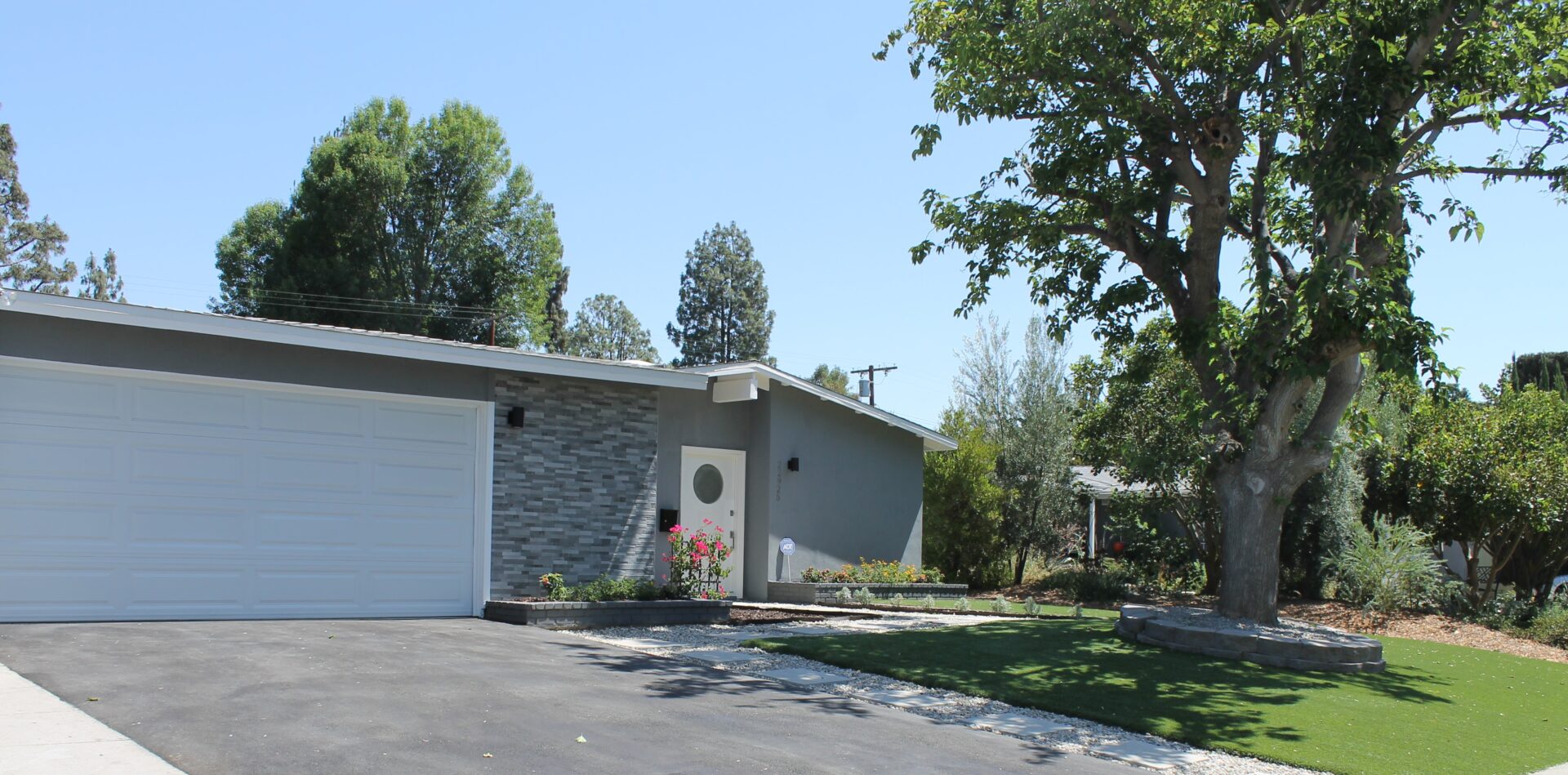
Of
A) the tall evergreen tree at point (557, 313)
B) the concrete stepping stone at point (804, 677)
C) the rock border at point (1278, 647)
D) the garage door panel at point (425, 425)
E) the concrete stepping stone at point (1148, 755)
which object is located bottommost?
the concrete stepping stone at point (1148, 755)

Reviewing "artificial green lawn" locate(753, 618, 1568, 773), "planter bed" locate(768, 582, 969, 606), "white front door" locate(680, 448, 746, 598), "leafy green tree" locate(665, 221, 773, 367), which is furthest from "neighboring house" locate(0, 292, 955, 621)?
"leafy green tree" locate(665, 221, 773, 367)

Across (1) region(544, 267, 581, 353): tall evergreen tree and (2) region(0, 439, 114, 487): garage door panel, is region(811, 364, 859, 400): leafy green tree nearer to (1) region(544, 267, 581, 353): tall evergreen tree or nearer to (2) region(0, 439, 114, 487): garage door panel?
(1) region(544, 267, 581, 353): tall evergreen tree

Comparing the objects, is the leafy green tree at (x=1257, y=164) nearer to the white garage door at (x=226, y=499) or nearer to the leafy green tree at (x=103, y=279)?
the white garage door at (x=226, y=499)

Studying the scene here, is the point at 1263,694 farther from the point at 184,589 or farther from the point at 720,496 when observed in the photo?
the point at 184,589

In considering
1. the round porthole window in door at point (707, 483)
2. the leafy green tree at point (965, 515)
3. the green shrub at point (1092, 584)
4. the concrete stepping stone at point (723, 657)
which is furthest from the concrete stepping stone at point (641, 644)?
the leafy green tree at point (965, 515)

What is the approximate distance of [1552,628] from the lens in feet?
51.4

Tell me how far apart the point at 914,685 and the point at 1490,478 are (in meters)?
13.2

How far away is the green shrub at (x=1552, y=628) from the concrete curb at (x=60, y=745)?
17009 mm

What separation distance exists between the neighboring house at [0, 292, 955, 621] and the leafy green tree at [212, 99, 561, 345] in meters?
20.6

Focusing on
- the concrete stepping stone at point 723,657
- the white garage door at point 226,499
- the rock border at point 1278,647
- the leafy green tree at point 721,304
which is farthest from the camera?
the leafy green tree at point 721,304

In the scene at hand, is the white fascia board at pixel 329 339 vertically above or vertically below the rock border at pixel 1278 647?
above

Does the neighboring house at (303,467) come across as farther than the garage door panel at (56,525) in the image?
Yes

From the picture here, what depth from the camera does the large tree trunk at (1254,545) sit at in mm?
11914

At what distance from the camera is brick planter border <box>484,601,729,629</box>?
12.3m
